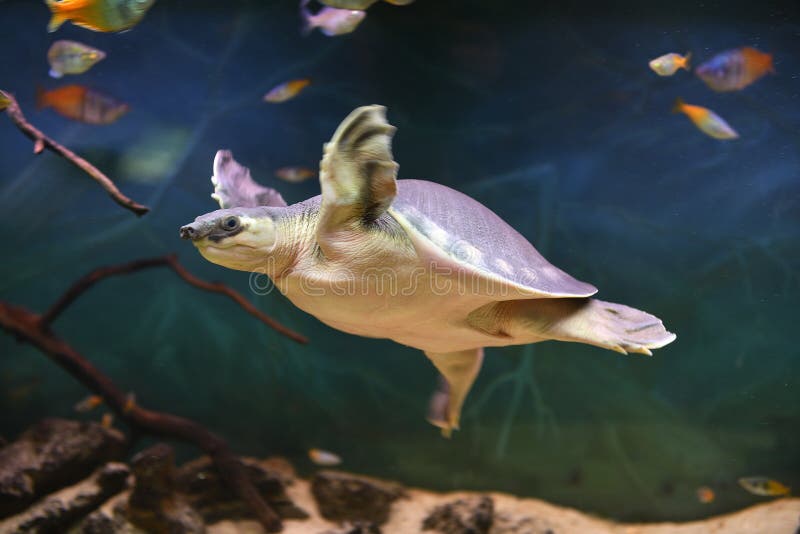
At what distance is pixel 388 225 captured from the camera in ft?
6.83

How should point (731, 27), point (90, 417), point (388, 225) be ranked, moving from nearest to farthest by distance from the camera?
→ 1. point (388, 225)
2. point (731, 27)
3. point (90, 417)

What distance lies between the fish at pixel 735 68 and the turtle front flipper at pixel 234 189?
3138mm

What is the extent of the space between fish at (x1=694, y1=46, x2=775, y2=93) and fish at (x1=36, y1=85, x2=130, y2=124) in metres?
4.56

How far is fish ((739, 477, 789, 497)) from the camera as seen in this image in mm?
3496

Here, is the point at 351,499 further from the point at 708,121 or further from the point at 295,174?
the point at 708,121

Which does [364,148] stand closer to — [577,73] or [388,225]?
[388,225]

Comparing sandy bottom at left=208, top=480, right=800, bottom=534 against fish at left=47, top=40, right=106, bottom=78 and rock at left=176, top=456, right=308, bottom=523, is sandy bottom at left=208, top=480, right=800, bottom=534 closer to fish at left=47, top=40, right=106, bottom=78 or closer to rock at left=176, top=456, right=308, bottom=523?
rock at left=176, top=456, right=308, bottom=523

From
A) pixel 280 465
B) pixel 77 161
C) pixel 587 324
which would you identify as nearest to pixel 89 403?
pixel 280 465

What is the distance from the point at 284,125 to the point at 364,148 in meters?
2.73

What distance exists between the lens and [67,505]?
10.8 feet

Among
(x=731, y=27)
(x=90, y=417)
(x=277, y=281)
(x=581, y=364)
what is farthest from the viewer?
(x=90, y=417)

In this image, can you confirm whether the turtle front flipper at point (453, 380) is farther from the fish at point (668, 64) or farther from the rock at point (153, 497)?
the fish at point (668, 64)

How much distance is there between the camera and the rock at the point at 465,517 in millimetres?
3445

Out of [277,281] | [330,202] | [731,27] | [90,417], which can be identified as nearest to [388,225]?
[330,202]
